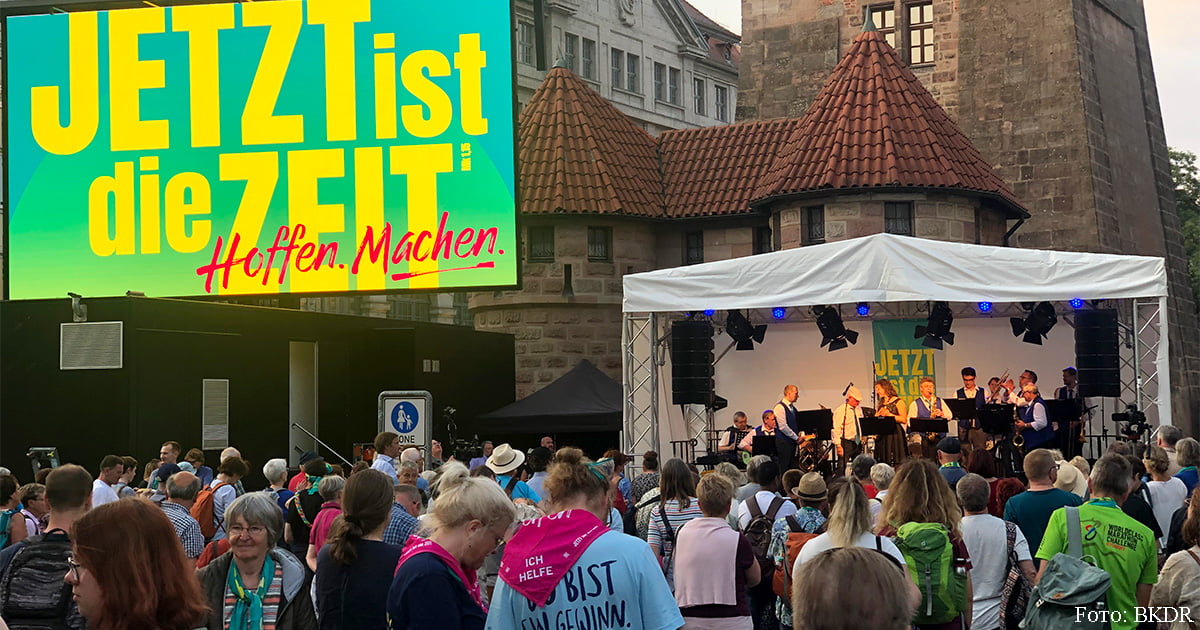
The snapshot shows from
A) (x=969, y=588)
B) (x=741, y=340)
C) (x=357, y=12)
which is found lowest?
(x=969, y=588)

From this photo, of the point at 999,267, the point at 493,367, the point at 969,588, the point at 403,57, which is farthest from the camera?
the point at 493,367

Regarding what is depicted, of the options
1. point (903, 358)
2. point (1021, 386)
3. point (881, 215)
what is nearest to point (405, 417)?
point (1021, 386)

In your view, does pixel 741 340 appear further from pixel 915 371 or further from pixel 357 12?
pixel 357 12

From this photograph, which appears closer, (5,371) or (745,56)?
(5,371)

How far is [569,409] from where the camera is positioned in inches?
1027

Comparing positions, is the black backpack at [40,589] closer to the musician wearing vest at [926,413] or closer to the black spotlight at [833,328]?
the musician wearing vest at [926,413]

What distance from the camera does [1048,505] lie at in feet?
27.8

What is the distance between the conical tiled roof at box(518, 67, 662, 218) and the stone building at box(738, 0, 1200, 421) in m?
6.29

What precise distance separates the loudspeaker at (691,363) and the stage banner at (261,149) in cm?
309

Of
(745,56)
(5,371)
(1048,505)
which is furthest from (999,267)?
(745,56)

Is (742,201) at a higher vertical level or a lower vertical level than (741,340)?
higher

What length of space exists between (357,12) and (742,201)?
424 inches

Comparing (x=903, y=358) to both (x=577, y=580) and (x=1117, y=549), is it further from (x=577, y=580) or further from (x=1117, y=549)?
(x=577, y=580)

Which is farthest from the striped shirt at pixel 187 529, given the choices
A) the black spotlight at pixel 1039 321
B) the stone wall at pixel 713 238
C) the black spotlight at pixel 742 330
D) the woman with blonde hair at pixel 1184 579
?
the stone wall at pixel 713 238
